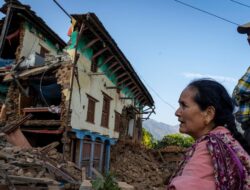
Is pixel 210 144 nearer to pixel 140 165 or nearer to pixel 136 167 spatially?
pixel 136 167

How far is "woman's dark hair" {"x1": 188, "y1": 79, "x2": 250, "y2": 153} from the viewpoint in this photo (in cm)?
168

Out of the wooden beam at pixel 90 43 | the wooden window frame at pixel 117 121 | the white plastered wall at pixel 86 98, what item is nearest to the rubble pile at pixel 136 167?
the wooden window frame at pixel 117 121

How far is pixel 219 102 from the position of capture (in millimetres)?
1677

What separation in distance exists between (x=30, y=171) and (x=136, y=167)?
12.8 m

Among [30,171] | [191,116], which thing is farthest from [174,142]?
[191,116]

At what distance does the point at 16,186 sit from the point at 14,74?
31.0ft

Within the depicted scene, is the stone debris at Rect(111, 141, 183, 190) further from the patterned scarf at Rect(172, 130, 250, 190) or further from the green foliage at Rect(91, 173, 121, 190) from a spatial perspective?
the patterned scarf at Rect(172, 130, 250, 190)

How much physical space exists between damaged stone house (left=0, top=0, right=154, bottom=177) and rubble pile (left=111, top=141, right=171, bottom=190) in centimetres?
118

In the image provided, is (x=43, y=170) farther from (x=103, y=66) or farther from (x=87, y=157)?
(x=103, y=66)

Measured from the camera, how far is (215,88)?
170 cm

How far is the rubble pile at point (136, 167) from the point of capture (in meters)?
19.0

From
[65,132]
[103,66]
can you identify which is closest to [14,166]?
[65,132]

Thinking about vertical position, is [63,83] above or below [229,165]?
above

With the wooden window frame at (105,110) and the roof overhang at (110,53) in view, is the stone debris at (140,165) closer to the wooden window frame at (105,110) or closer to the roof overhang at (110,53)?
the wooden window frame at (105,110)
